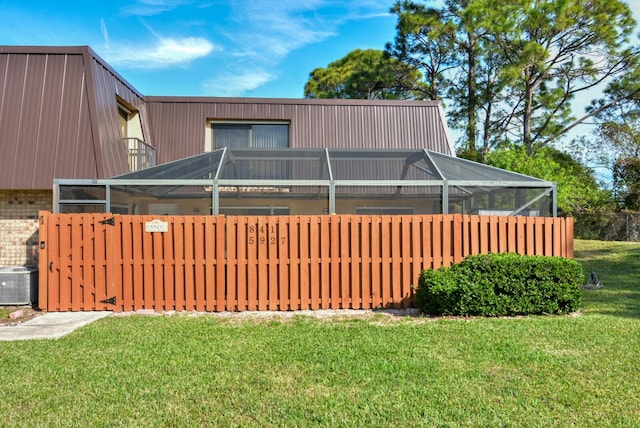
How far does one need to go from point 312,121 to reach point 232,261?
292 inches

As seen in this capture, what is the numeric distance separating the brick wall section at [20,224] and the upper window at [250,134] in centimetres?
550

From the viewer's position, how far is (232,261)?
8.34 metres

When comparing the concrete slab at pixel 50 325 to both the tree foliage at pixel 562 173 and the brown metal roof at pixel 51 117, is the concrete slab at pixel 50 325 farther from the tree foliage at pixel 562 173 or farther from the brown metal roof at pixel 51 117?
the tree foliage at pixel 562 173

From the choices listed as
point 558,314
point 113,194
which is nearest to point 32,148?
point 113,194

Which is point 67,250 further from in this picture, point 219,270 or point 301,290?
point 301,290

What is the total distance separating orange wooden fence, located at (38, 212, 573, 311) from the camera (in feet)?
27.1

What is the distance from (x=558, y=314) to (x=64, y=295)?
26.5 feet

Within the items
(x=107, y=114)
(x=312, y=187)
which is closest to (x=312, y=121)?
(x=312, y=187)

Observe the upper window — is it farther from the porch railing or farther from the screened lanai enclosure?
the screened lanai enclosure

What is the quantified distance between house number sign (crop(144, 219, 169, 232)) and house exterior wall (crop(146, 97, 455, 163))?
6362 millimetres

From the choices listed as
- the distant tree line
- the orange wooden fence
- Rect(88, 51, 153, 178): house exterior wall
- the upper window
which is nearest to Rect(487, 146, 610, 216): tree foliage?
the distant tree line

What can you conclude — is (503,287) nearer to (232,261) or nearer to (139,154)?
(232,261)

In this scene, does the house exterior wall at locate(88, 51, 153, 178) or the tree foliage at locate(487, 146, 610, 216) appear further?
the tree foliage at locate(487, 146, 610, 216)

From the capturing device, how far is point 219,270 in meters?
8.33
